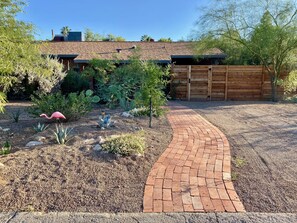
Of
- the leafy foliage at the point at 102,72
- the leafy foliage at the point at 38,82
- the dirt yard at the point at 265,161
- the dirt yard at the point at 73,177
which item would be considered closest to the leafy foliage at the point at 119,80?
the leafy foliage at the point at 102,72

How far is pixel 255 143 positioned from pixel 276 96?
8.92 metres

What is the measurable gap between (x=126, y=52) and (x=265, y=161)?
Answer: 1420cm

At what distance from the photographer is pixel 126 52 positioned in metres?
16.8

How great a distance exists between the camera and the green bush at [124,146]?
3.86 meters

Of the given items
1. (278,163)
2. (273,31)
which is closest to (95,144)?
(278,163)

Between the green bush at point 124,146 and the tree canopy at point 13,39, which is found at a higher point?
the tree canopy at point 13,39

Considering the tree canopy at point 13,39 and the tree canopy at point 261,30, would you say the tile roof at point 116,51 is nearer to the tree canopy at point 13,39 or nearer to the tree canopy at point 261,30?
the tree canopy at point 261,30

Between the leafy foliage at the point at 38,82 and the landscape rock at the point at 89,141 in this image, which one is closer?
the landscape rock at the point at 89,141

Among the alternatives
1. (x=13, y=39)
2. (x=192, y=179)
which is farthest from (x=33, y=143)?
(x=192, y=179)

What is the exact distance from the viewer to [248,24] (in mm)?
12414

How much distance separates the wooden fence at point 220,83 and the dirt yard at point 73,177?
817 cm

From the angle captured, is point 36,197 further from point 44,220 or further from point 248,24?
point 248,24

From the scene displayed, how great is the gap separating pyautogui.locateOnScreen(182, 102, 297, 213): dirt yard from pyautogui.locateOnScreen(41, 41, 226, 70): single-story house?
8698mm

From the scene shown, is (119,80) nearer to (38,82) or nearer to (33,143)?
(38,82)
